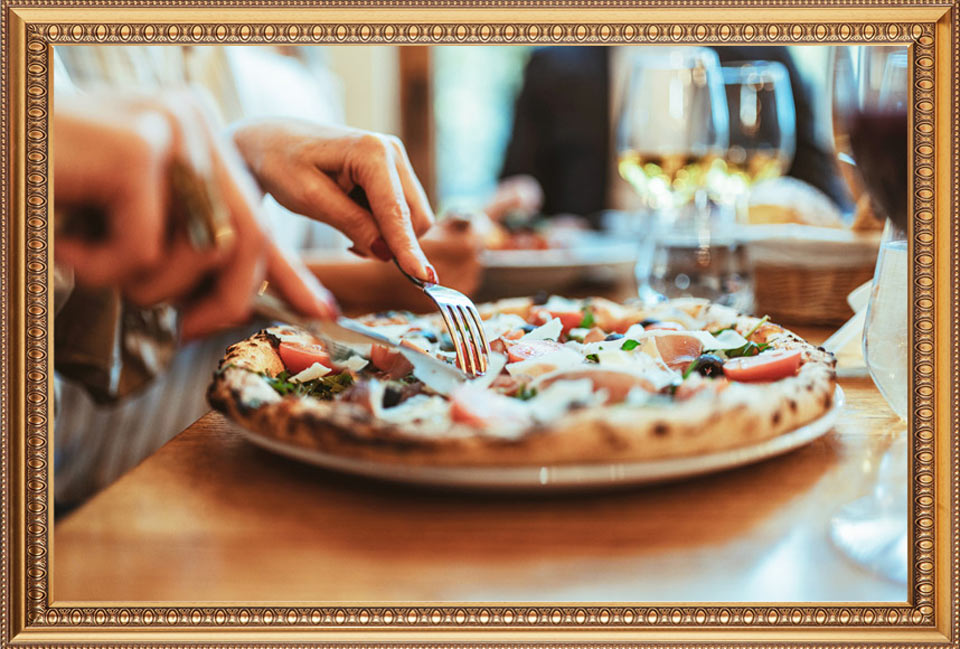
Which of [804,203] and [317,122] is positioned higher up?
[317,122]

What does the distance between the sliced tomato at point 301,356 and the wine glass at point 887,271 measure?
1.34ft

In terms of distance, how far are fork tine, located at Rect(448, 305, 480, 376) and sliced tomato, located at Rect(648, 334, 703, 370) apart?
155mm

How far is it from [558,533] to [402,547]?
0.30 ft

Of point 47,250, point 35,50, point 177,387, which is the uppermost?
point 35,50

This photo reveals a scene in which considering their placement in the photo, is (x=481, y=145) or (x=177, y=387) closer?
(x=177, y=387)

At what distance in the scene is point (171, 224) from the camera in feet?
1.64

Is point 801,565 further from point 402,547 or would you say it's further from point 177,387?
point 177,387

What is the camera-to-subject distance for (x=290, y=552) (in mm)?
479

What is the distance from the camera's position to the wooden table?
47cm

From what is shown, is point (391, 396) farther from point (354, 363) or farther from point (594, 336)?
point (594, 336)

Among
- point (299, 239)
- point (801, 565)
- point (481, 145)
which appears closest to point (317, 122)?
point (801, 565)

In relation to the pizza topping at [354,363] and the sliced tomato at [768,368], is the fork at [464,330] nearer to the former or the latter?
the pizza topping at [354,363]

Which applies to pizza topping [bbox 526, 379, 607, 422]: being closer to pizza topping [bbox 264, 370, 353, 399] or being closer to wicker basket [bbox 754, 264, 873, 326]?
pizza topping [bbox 264, 370, 353, 399]

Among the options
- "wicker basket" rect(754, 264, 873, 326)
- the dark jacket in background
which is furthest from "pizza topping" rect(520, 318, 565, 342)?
the dark jacket in background
